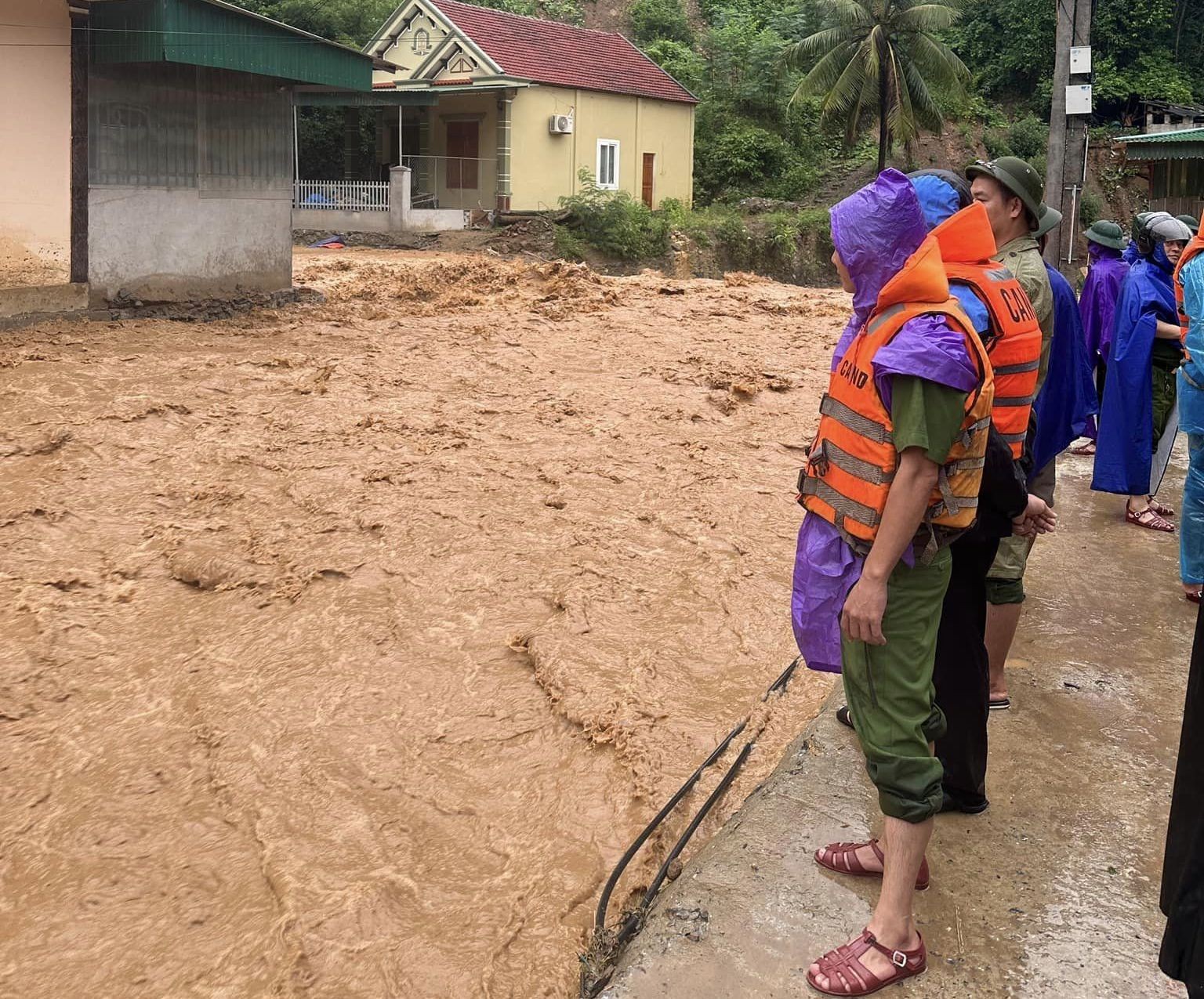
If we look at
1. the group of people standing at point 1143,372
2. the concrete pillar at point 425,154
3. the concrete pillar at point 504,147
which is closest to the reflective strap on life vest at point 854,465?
the group of people standing at point 1143,372

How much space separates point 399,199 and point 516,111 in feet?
12.5

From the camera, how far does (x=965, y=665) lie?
3.08m

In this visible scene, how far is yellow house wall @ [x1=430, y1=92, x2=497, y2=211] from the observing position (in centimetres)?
2755

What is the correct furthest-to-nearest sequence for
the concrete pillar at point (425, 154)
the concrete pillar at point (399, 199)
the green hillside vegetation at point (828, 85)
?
the green hillside vegetation at point (828, 85)
the concrete pillar at point (425, 154)
the concrete pillar at point (399, 199)

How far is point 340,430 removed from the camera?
860 centimetres

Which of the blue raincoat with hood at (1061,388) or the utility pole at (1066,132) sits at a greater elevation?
the utility pole at (1066,132)

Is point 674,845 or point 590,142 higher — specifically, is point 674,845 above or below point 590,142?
below

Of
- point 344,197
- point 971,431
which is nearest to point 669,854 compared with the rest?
point 971,431

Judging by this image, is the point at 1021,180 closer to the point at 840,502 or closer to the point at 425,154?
the point at 840,502

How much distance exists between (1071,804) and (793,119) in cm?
3369

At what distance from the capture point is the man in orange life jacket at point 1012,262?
3.58 metres

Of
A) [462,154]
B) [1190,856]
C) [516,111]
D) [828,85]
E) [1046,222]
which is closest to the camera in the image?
[1190,856]

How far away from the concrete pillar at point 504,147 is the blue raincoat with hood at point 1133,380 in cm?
2214

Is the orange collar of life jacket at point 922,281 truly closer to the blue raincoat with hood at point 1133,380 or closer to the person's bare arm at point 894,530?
the person's bare arm at point 894,530
